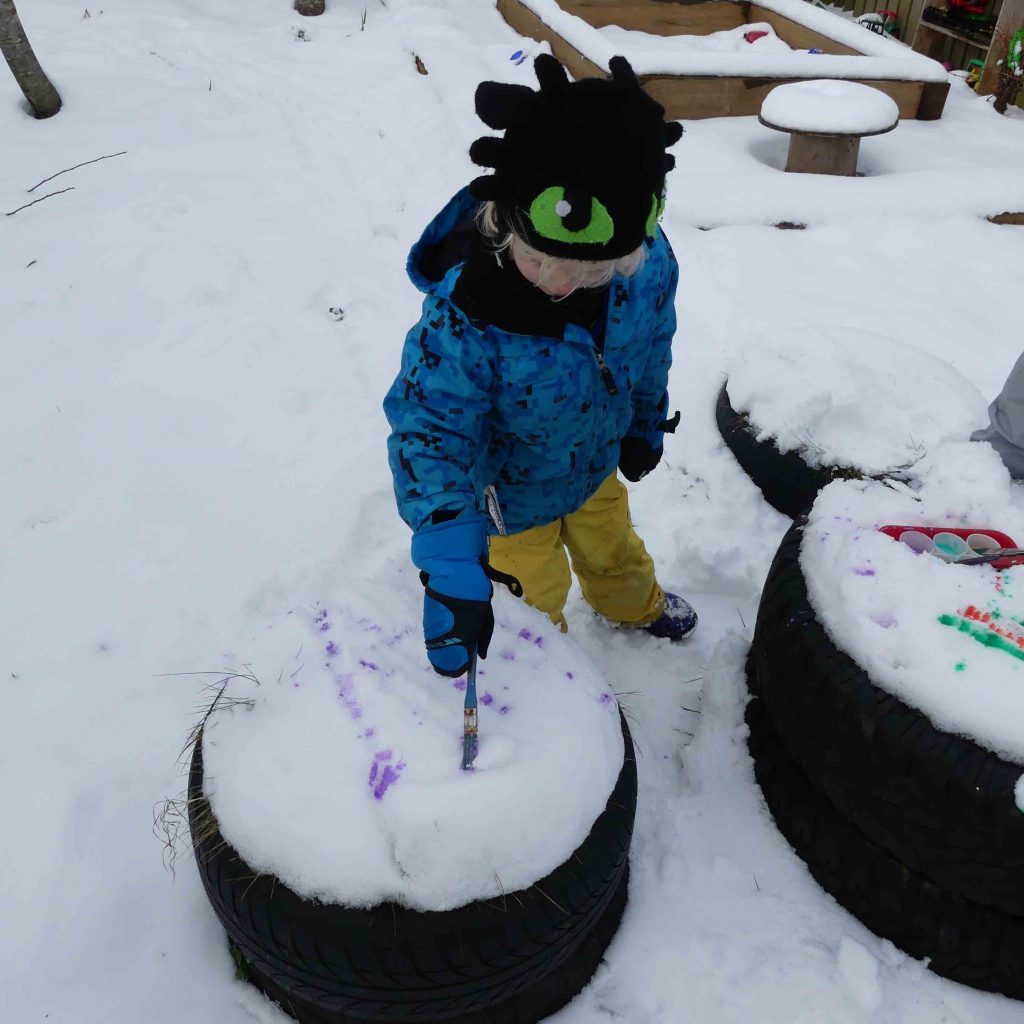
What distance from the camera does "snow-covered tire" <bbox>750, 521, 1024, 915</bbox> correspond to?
134 cm

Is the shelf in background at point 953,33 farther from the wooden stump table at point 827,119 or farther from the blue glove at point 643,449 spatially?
the blue glove at point 643,449

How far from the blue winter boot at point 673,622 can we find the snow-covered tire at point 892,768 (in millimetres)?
693

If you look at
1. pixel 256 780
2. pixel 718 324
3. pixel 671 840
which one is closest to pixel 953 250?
pixel 718 324

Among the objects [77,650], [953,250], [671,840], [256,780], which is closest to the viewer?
[256,780]

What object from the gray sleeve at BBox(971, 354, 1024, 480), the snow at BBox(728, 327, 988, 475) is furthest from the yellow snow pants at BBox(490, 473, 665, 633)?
the gray sleeve at BBox(971, 354, 1024, 480)

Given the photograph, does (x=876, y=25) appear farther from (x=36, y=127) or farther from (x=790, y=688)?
(x=790, y=688)

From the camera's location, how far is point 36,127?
525 cm

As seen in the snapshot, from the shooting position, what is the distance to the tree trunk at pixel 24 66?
16.1 ft

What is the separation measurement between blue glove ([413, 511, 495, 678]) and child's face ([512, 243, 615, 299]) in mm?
439

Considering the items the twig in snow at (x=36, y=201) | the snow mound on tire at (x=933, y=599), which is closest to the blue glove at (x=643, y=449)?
the snow mound on tire at (x=933, y=599)

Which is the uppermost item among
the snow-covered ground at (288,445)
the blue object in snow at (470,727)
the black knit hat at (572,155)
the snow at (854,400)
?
the black knit hat at (572,155)

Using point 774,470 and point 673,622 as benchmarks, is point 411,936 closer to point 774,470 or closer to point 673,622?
point 673,622

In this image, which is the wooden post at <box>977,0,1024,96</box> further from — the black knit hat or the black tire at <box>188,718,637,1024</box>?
the black tire at <box>188,718,637,1024</box>

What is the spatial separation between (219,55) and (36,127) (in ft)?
6.15
